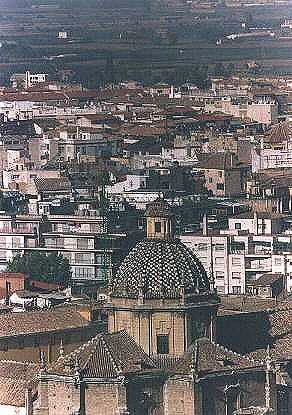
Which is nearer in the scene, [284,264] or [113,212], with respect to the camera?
[284,264]

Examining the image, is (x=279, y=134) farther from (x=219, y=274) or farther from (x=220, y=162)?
(x=219, y=274)

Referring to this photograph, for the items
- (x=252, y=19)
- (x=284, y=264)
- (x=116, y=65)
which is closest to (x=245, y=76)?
(x=252, y=19)

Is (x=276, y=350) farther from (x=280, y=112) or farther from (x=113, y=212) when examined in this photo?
Answer: (x=280, y=112)

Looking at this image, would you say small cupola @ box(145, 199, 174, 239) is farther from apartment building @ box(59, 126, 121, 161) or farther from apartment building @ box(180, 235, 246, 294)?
apartment building @ box(59, 126, 121, 161)

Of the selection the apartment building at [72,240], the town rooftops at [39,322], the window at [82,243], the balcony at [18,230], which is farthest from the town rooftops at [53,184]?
the town rooftops at [39,322]

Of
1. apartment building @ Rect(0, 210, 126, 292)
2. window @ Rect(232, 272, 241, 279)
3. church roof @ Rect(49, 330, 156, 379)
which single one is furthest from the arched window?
window @ Rect(232, 272, 241, 279)
